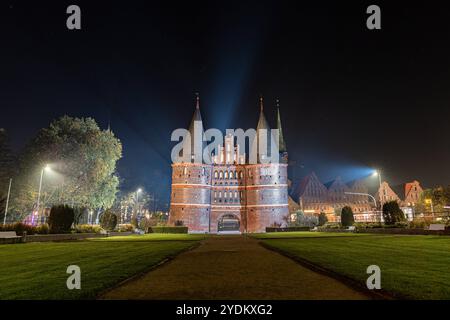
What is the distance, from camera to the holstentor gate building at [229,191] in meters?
58.0

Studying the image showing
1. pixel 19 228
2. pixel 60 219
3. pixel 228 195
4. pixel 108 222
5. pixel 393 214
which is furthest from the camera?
pixel 228 195

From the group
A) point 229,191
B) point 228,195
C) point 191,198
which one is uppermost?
point 229,191

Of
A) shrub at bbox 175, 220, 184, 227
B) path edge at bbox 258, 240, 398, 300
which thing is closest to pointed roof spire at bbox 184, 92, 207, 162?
shrub at bbox 175, 220, 184, 227

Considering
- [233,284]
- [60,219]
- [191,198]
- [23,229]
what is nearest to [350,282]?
[233,284]

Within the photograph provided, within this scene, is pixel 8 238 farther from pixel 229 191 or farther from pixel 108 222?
pixel 229 191

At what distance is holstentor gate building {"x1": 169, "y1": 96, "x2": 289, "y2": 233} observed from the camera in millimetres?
57969

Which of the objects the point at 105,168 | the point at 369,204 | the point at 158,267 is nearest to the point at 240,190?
the point at 105,168

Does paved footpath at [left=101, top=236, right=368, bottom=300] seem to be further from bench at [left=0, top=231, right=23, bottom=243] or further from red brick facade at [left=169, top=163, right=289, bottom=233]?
red brick facade at [left=169, top=163, right=289, bottom=233]

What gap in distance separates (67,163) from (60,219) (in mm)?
11991

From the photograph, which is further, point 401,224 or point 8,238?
point 401,224

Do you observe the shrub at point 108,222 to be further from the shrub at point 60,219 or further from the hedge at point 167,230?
the shrub at point 60,219

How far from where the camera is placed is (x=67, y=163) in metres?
40.1

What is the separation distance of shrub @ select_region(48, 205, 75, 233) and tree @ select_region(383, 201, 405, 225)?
32.2 m
